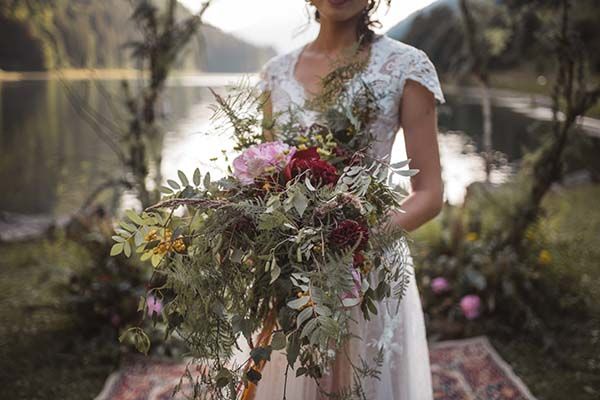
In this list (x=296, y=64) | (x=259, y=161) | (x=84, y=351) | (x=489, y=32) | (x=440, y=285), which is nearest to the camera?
(x=259, y=161)

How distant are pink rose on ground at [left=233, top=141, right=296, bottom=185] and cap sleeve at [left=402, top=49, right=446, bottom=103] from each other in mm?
599

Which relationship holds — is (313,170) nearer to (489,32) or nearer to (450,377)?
(450,377)

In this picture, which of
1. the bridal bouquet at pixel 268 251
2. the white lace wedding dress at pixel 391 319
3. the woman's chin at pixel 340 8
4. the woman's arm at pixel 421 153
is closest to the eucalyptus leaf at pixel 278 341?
the bridal bouquet at pixel 268 251

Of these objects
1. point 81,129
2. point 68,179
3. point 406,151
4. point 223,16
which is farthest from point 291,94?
point 81,129

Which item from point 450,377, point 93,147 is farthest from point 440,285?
point 93,147

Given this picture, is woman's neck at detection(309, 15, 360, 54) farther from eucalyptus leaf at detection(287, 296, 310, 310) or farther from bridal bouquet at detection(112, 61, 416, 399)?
eucalyptus leaf at detection(287, 296, 310, 310)

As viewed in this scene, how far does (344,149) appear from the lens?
4.68 ft

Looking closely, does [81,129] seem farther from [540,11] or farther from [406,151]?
[406,151]

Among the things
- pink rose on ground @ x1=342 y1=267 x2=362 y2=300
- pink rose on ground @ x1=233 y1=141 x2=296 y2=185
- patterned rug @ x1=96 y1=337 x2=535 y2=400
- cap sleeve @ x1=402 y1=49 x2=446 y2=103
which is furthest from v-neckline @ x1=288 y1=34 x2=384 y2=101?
A: patterned rug @ x1=96 y1=337 x2=535 y2=400

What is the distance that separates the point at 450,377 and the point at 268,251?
2.66 m

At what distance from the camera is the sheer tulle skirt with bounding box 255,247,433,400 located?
57.1 inches

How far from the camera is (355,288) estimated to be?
1.13 metres

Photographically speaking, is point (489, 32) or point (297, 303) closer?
point (297, 303)

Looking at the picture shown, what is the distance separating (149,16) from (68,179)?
6.89 m
